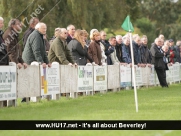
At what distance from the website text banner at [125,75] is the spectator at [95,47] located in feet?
9.38

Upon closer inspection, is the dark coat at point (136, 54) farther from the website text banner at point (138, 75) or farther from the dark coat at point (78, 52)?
the dark coat at point (78, 52)

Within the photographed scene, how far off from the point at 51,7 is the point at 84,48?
19.0m

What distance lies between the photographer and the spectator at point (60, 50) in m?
23.0

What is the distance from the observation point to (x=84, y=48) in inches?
998

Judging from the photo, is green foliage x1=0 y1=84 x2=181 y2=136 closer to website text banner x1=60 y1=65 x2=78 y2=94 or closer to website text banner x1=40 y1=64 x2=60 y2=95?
website text banner x1=40 y1=64 x2=60 y2=95

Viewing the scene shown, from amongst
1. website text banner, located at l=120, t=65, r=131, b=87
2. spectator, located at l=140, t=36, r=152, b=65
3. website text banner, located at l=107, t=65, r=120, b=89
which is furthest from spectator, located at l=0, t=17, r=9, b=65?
spectator, located at l=140, t=36, r=152, b=65

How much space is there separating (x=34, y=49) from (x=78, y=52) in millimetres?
4092

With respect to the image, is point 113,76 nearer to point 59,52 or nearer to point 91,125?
point 59,52

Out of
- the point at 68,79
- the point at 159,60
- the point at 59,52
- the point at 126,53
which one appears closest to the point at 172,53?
the point at 159,60

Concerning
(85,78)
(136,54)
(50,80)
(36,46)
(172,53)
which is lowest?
(50,80)

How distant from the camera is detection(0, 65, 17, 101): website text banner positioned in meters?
18.4

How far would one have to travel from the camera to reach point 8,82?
18.8 metres

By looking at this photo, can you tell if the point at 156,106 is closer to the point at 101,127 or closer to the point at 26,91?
the point at 26,91

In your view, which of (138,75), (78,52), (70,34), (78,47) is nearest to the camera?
(78,47)
